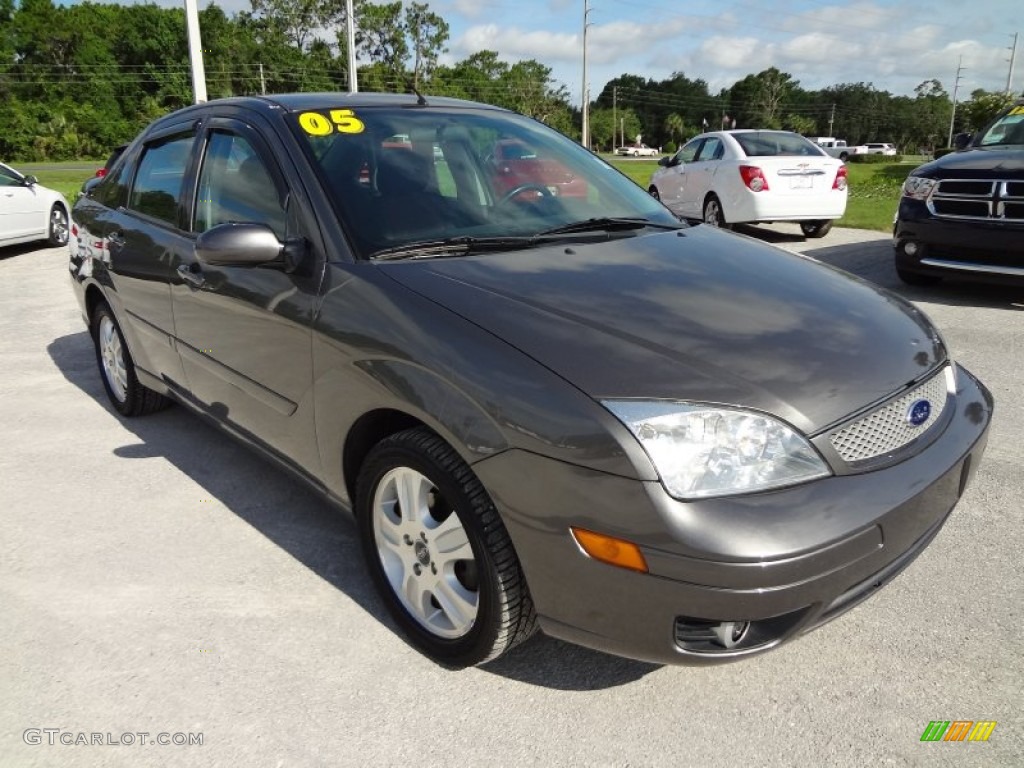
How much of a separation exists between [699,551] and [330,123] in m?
2.16

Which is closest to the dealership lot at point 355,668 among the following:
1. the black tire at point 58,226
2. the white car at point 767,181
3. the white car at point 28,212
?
the white car at point 767,181

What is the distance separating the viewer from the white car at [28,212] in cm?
1066

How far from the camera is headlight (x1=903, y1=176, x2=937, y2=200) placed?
22.3 ft

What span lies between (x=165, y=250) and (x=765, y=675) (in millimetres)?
3007

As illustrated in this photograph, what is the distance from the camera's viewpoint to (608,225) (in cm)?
306

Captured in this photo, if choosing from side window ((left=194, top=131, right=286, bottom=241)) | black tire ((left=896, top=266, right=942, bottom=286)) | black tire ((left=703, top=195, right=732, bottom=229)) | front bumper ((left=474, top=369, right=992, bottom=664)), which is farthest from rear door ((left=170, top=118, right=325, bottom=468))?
black tire ((left=703, top=195, right=732, bottom=229))

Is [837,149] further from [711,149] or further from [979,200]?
[979,200]

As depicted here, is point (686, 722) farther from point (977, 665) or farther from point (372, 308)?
point (372, 308)

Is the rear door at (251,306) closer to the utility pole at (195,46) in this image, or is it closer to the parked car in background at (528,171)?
the parked car in background at (528,171)

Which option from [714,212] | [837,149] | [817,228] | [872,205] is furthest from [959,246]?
[837,149]

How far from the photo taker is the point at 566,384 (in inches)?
74.9

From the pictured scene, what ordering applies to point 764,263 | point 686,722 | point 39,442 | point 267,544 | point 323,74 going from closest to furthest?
point 686,722
point 764,263
point 267,544
point 39,442
point 323,74

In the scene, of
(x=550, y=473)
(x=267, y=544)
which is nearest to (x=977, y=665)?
(x=550, y=473)

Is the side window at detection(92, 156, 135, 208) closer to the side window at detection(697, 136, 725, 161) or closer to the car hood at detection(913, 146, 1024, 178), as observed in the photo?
the car hood at detection(913, 146, 1024, 178)
